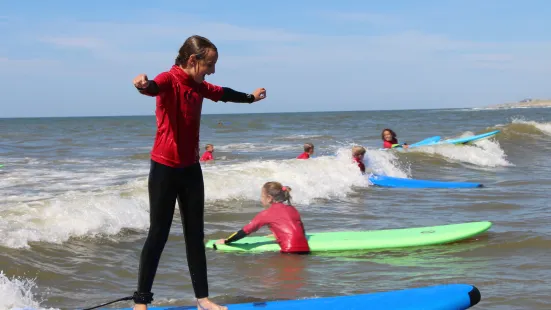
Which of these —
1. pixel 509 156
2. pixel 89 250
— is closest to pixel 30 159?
pixel 509 156

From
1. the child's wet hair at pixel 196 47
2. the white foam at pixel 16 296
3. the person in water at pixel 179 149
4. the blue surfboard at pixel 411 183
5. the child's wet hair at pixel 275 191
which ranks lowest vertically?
the white foam at pixel 16 296

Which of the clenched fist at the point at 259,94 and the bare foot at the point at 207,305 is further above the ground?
the clenched fist at the point at 259,94

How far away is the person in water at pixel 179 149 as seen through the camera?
12.0ft

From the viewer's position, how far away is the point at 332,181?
12.7m

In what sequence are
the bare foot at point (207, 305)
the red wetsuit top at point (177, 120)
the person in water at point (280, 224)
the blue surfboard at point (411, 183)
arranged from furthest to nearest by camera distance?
the blue surfboard at point (411, 183)
the person in water at point (280, 224)
the bare foot at point (207, 305)
the red wetsuit top at point (177, 120)

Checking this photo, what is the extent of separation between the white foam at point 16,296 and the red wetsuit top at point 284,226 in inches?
90.7

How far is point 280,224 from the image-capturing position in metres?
7.00

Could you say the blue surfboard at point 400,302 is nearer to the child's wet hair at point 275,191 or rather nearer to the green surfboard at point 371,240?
the green surfboard at point 371,240

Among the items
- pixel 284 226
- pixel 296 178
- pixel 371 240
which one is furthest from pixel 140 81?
pixel 296 178

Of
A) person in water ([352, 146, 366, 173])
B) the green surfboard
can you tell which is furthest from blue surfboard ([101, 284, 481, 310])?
person in water ([352, 146, 366, 173])

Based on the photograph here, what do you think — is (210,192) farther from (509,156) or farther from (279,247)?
(509,156)

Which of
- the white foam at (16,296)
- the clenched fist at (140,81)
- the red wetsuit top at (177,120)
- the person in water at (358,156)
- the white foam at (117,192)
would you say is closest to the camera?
the clenched fist at (140,81)

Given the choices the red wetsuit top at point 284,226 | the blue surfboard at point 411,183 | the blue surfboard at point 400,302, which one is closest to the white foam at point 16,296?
the blue surfboard at point 400,302

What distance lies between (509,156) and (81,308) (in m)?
17.2
